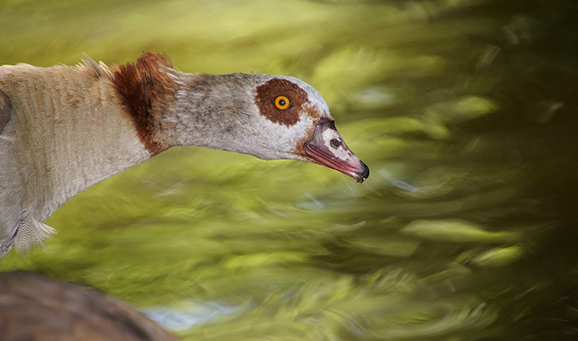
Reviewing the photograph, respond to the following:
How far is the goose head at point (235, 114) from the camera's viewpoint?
3.77 ft

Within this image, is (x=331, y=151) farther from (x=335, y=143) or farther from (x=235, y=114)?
(x=235, y=114)

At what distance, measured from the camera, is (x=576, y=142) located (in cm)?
165

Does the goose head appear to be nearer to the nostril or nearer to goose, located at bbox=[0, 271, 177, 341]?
the nostril

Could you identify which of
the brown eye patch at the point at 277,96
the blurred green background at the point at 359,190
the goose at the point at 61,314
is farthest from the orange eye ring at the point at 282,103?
the goose at the point at 61,314

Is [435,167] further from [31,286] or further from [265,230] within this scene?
[31,286]

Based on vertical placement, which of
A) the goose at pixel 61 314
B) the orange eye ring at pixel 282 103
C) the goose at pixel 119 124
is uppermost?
the orange eye ring at pixel 282 103

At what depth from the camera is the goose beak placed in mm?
1211

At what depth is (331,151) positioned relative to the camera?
1.22 metres

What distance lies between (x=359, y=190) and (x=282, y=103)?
0.51 meters

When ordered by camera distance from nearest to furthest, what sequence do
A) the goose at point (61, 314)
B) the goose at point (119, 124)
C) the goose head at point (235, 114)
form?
the goose at point (61, 314) < the goose at point (119, 124) < the goose head at point (235, 114)

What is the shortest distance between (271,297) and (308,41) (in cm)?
83

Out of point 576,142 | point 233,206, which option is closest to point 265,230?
point 233,206

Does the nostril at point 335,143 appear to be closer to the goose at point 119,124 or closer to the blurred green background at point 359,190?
the goose at point 119,124

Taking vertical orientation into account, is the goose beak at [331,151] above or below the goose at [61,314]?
above
